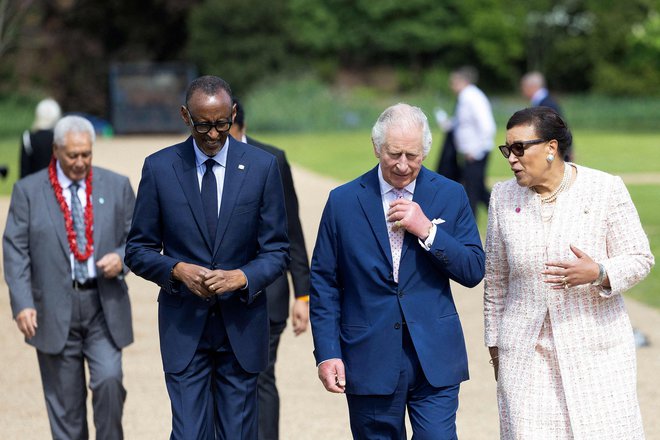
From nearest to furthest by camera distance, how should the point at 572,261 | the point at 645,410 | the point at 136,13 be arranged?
the point at 572,261 → the point at 645,410 → the point at 136,13

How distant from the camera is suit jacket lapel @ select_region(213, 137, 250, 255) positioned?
4.66m

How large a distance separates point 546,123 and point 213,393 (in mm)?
1671

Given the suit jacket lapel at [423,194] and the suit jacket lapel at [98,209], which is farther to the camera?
the suit jacket lapel at [98,209]

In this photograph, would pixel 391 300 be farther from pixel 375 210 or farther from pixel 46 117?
pixel 46 117

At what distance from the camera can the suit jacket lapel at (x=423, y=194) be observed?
4551 millimetres

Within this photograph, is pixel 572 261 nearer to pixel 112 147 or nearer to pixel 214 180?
pixel 214 180

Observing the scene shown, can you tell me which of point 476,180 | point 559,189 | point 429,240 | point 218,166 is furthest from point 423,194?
point 476,180

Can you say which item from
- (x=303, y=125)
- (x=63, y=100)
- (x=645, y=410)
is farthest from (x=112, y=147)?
(x=645, y=410)

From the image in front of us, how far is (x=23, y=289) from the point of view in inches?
225

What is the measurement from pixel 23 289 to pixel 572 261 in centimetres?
267

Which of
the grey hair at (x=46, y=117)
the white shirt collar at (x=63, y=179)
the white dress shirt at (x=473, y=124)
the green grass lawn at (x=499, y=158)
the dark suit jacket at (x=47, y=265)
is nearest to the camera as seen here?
the dark suit jacket at (x=47, y=265)

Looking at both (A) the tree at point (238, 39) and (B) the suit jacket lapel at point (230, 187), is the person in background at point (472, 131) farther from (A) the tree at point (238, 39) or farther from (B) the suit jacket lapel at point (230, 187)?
(A) the tree at point (238, 39)

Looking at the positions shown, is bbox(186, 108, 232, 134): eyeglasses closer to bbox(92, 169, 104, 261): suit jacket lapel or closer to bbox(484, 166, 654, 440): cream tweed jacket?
bbox(484, 166, 654, 440): cream tweed jacket

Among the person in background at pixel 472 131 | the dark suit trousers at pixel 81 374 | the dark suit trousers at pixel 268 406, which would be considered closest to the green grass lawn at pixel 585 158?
the person in background at pixel 472 131
